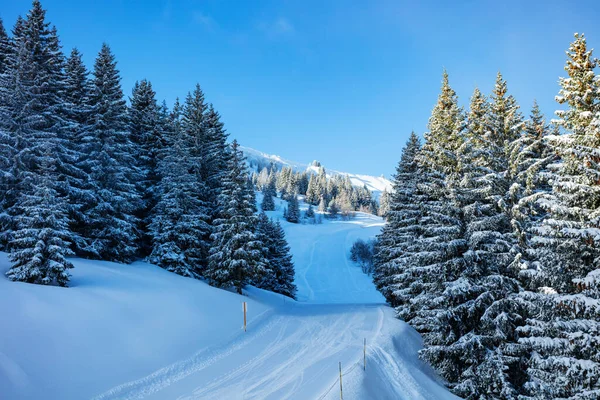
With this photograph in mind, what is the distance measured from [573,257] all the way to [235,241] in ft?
55.5

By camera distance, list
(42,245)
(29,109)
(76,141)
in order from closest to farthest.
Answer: (42,245), (29,109), (76,141)

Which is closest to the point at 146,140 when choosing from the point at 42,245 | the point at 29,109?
the point at 29,109

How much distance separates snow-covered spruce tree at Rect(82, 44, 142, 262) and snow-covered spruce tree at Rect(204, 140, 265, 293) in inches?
223

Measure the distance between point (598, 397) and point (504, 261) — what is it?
211 inches

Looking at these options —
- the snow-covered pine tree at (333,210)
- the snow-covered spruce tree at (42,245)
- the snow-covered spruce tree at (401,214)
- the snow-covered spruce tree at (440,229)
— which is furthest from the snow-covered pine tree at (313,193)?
the snow-covered spruce tree at (42,245)

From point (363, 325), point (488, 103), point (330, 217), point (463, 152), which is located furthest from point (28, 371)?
point (330, 217)

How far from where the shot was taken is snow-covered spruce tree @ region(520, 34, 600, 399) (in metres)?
10.2

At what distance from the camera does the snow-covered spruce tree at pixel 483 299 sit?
1323 centimetres

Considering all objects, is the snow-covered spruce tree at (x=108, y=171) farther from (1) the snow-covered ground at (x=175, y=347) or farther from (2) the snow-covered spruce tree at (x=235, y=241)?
(2) the snow-covered spruce tree at (x=235, y=241)

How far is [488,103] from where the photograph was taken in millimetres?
17516

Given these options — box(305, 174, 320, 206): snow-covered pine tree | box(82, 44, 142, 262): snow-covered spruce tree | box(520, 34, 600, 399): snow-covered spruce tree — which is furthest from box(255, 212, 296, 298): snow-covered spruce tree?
box(305, 174, 320, 206): snow-covered pine tree

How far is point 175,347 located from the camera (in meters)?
12.8

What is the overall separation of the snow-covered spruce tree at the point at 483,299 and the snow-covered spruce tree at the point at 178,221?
1621 centimetres

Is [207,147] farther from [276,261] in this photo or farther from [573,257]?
[573,257]
